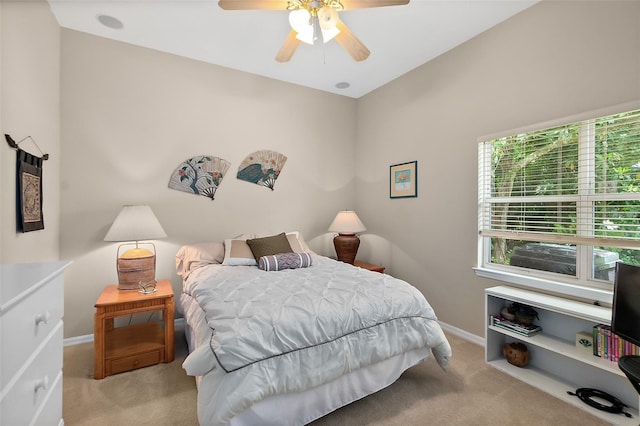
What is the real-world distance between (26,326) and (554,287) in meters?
3.05

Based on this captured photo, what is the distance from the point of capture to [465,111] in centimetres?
294

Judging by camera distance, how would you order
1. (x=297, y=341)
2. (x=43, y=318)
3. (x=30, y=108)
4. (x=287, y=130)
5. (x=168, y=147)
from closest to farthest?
1. (x=43, y=318)
2. (x=297, y=341)
3. (x=30, y=108)
4. (x=168, y=147)
5. (x=287, y=130)

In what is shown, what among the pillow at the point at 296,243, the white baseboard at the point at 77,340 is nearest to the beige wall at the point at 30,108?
the white baseboard at the point at 77,340

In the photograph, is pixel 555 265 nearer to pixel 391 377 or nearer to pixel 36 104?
pixel 391 377

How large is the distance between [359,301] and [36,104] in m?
2.69

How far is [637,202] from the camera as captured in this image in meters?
1.95

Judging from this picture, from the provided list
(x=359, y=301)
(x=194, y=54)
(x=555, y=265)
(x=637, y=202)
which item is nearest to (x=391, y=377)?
(x=359, y=301)

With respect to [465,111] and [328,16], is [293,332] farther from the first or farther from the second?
[465,111]

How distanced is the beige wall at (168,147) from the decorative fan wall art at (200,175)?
64 mm

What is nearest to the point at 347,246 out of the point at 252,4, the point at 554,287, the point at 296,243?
the point at 296,243

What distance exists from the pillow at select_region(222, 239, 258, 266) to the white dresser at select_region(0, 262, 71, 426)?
161cm

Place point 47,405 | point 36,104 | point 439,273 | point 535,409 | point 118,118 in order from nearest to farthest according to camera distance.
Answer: point 47,405
point 535,409
point 36,104
point 118,118
point 439,273

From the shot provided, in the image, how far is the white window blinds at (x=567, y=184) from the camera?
2002 mm

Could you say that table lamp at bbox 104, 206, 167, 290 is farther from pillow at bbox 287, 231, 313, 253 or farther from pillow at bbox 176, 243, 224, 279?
pillow at bbox 287, 231, 313, 253
